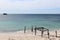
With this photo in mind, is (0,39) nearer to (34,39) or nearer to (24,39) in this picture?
(24,39)

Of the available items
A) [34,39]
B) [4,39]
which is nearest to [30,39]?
[34,39]

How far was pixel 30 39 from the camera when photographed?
75.0ft

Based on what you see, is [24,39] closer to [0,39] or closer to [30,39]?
[30,39]

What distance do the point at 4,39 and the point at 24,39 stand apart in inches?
129

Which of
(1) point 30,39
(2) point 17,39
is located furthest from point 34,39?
(2) point 17,39

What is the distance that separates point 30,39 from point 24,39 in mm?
974

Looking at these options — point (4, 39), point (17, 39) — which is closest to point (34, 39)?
point (17, 39)

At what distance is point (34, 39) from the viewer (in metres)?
23.0

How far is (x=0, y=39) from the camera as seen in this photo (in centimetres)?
2308

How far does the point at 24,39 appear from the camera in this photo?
2281cm

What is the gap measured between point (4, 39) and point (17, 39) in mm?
2165

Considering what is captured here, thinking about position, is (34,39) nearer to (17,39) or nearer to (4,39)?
(17,39)

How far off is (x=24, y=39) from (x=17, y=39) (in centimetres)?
113

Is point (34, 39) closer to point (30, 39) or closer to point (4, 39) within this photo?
point (30, 39)
